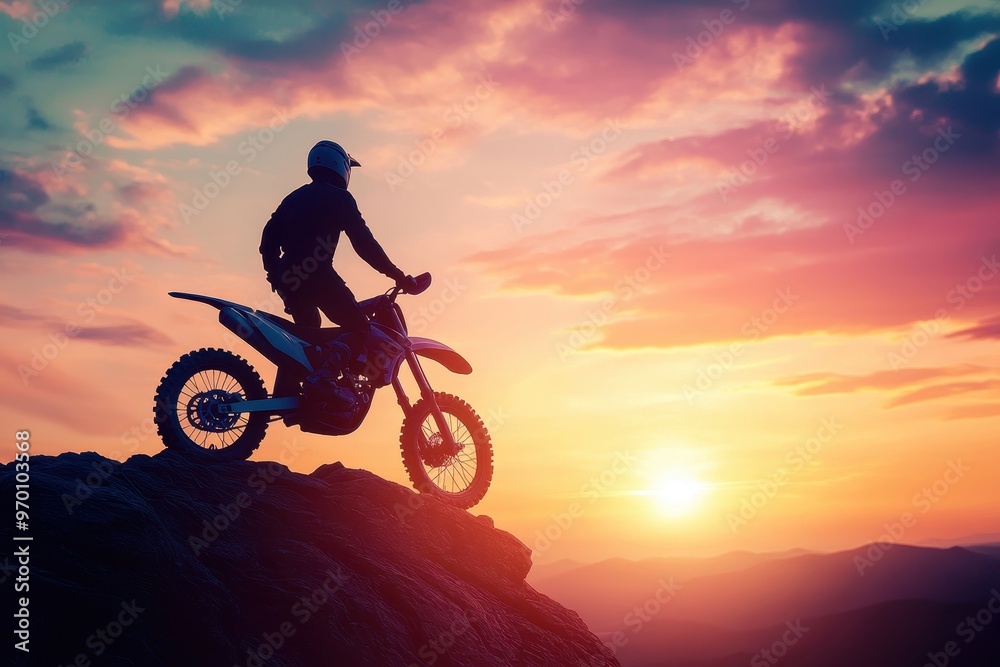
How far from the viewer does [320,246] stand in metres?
10.1

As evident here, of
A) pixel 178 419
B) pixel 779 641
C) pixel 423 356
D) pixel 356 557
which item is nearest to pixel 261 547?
pixel 356 557

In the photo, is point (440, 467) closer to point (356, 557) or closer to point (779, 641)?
point (356, 557)

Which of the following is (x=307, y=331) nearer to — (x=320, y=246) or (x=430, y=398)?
(x=320, y=246)

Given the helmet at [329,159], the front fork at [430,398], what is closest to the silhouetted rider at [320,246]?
the helmet at [329,159]

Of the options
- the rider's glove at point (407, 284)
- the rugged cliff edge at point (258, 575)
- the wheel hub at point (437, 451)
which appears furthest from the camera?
the wheel hub at point (437, 451)

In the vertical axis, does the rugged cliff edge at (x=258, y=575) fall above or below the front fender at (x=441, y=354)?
below

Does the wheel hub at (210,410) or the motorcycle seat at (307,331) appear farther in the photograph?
the motorcycle seat at (307,331)

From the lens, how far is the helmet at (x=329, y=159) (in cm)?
1038

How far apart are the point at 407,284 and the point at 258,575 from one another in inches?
172

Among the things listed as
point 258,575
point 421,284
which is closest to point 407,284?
point 421,284

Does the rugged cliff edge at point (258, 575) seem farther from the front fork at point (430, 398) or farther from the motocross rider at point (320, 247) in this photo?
the motocross rider at point (320, 247)

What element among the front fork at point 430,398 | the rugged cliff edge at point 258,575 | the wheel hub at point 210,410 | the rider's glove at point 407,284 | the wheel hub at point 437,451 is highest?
the rider's glove at point 407,284

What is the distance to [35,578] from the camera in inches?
260

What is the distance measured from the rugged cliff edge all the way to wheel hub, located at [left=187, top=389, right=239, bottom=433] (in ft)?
1.36
